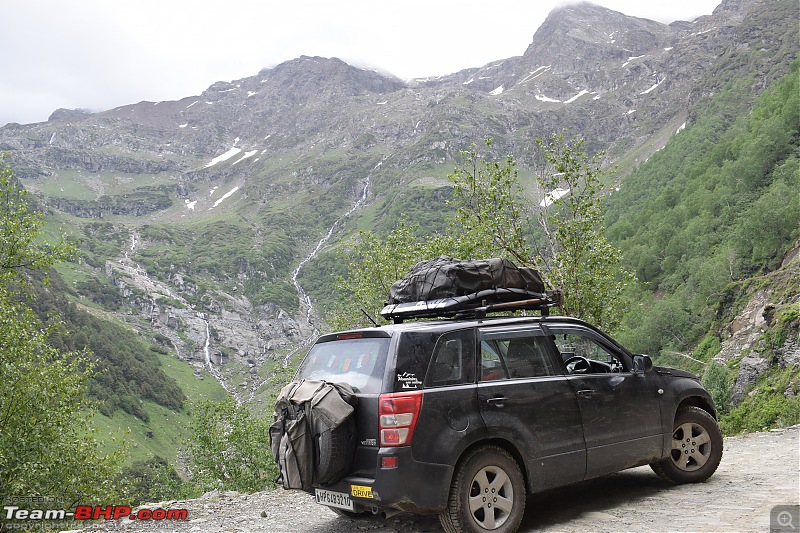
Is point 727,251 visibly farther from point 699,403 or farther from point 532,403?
point 532,403

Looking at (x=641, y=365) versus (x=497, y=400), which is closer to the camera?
(x=497, y=400)

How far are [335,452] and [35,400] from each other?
12.7 meters

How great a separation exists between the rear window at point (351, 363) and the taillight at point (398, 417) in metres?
0.23

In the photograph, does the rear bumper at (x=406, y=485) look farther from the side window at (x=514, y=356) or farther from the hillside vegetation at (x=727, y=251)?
the hillside vegetation at (x=727, y=251)

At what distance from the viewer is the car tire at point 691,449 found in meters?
8.41

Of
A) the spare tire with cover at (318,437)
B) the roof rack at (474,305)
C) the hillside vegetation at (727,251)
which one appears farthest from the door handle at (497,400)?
the hillside vegetation at (727,251)

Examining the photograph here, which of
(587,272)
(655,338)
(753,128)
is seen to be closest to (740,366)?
(587,272)

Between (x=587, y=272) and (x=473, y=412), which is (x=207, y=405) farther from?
(x=473, y=412)

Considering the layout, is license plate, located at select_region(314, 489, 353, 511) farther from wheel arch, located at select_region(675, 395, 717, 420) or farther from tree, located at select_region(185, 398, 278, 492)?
tree, located at select_region(185, 398, 278, 492)

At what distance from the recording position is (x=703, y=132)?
151 meters

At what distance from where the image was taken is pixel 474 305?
7738mm

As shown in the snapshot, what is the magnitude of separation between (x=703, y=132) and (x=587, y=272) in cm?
15671

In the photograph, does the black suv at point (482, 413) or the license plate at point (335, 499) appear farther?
the license plate at point (335, 499)

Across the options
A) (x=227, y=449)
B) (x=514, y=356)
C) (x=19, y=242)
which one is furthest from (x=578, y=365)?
(x=227, y=449)
